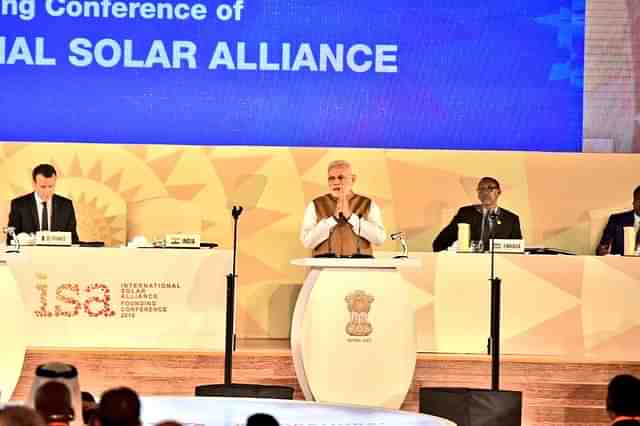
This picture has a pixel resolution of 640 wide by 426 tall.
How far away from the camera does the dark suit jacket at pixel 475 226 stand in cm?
893

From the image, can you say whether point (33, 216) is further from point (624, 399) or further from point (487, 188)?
point (624, 399)

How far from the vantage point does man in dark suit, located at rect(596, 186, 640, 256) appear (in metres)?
9.22

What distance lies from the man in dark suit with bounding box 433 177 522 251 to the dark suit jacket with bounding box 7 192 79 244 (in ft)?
8.37

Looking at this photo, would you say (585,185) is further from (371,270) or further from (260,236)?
(371,270)

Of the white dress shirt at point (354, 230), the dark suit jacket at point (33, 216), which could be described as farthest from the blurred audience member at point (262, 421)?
the dark suit jacket at point (33, 216)

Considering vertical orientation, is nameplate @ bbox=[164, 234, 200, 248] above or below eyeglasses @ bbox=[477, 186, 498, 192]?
below

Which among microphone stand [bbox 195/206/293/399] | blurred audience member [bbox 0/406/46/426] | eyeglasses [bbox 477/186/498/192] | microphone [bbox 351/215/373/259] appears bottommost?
microphone stand [bbox 195/206/293/399]

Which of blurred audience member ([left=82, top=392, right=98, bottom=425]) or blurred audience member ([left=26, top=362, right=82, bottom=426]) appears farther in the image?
blurred audience member ([left=82, top=392, right=98, bottom=425])

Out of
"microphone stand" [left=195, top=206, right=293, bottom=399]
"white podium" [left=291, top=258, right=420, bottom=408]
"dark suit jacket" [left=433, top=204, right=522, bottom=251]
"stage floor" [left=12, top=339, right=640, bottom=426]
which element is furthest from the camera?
"dark suit jacket" [left=433, top=204, right=522, bottom=251]

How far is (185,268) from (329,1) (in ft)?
9.11

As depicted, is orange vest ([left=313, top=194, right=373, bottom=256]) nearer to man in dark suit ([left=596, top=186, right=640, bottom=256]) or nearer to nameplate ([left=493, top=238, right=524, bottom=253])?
nameplate ([left=493, top=238, right=524, bottom=253])

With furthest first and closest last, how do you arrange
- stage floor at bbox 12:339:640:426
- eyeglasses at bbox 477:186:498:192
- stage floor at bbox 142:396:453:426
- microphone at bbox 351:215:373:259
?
1. eyeglasses at bbox 477:186:498:192
2. stage floor at bbox 12:339:640:426
3. microphone at bbox 351:215:373:259
4. stage floor at bbox 142:396:453:426

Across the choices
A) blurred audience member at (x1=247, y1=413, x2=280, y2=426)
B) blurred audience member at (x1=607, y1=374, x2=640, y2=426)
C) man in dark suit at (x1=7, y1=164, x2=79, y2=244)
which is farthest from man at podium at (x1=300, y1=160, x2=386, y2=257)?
blurred audience member at (x1=247, y1=413, x2=280, y2=426)

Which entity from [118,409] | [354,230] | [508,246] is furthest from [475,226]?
[118,409]
